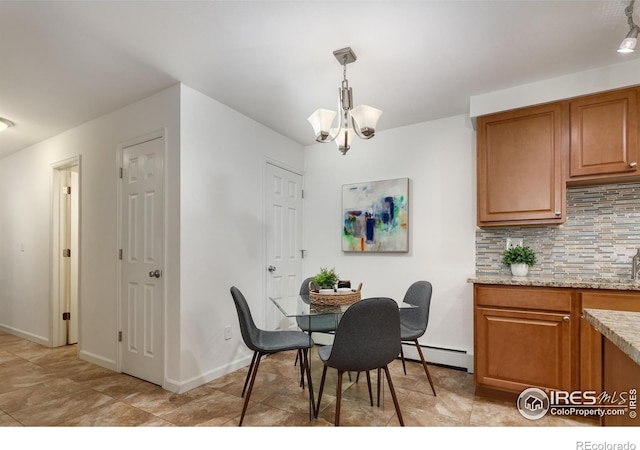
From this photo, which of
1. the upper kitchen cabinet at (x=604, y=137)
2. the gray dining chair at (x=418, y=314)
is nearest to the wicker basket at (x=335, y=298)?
the gray dining chair at (x=418, y=314)

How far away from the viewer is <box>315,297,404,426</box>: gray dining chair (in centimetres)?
174

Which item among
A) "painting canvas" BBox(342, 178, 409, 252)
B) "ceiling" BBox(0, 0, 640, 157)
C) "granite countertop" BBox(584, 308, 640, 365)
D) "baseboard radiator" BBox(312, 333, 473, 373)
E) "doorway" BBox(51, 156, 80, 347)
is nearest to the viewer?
"granite countertop" BBox(584, 308, 640, 365)

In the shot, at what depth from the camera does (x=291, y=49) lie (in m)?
2.13

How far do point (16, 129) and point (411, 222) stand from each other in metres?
4.33

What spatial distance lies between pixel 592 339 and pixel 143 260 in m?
3.35

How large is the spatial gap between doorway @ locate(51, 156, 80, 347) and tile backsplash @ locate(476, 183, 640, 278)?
4739 mm

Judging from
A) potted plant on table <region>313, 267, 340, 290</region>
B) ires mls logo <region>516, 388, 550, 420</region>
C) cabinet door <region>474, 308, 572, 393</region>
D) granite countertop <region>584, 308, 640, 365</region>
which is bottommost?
ires mls logo <region>516, 388, 550, 420</region>

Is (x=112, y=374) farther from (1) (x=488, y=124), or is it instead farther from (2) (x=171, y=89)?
(1) (x=488, y=124)

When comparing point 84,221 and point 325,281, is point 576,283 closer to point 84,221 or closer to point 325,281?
point 325,281

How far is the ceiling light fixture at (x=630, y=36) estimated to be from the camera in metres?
1.68

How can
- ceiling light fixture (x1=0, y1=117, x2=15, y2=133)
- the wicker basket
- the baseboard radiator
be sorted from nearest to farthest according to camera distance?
1. the wicker basket
2. the baseboard radiator
3. ceiling light fixture (x1=0, y1=117, x2=15, y2=133)

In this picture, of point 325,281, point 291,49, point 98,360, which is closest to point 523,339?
point 325,281
